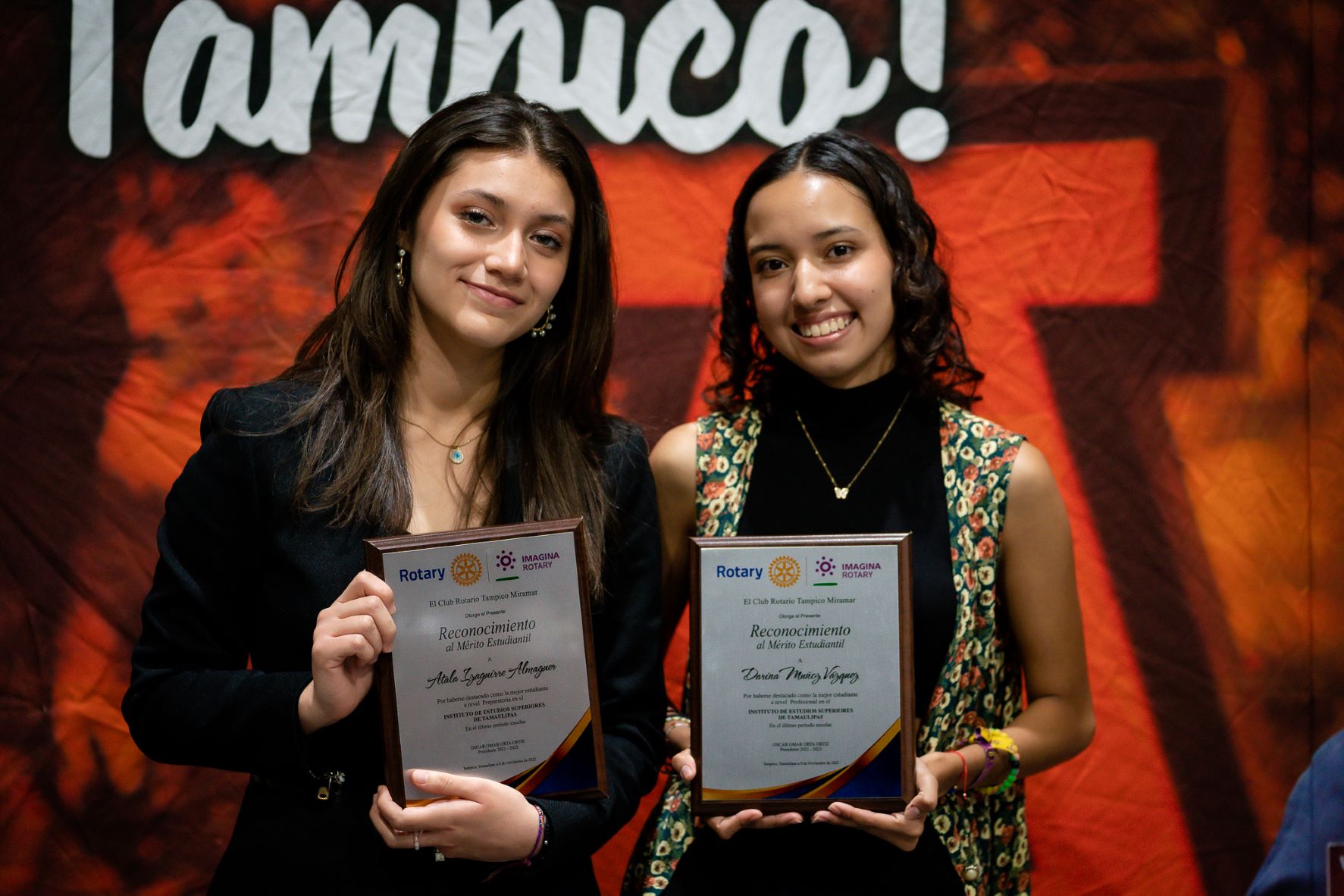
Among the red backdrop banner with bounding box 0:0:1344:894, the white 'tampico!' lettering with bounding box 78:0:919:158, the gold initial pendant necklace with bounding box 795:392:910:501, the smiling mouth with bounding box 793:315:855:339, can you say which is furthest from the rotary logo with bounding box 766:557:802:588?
the white 'tampico!' lettering with bounding box 78:0:919:158

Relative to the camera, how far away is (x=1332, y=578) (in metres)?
1.18

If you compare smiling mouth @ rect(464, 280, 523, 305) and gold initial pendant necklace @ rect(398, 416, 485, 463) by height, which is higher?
smiling mouth @ rect(464, 280, 523, 305)

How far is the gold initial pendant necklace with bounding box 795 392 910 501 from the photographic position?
1905 mm

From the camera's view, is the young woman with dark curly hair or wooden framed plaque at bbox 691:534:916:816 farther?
the young woman with dark curly hair

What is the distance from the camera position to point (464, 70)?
8.24 ft

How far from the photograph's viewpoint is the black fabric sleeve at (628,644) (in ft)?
5.39

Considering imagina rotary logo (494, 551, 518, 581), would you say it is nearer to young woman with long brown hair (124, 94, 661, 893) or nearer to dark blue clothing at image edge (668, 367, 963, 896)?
young woman with long brown hair (124, 94, 661, 893)

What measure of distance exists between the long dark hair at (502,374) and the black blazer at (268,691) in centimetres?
5

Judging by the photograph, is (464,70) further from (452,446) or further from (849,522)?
(849,522)

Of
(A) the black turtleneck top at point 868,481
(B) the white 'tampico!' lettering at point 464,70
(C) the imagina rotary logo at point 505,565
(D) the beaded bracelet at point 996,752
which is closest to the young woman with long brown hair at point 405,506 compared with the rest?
(C) the imagina rotary logo at point 505,565

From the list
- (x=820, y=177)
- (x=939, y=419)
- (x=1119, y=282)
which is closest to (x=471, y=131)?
(x=820, y=177)

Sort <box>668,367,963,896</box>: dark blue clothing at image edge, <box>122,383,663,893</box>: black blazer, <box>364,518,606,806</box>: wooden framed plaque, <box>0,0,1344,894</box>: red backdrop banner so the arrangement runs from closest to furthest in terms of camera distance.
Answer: <box>364,518,606,806</box>: wooden framed plaque
<box>122,383,663,893</box>: black blazer
<box>668,367,963,896</box>: dark blue clothing at image edge
<box>0,0,1344,894</box>: red backdrop banner

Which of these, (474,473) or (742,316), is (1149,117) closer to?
(742,316)

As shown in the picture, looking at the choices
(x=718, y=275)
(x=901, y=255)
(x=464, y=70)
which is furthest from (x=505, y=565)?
(x=464, y=70)
